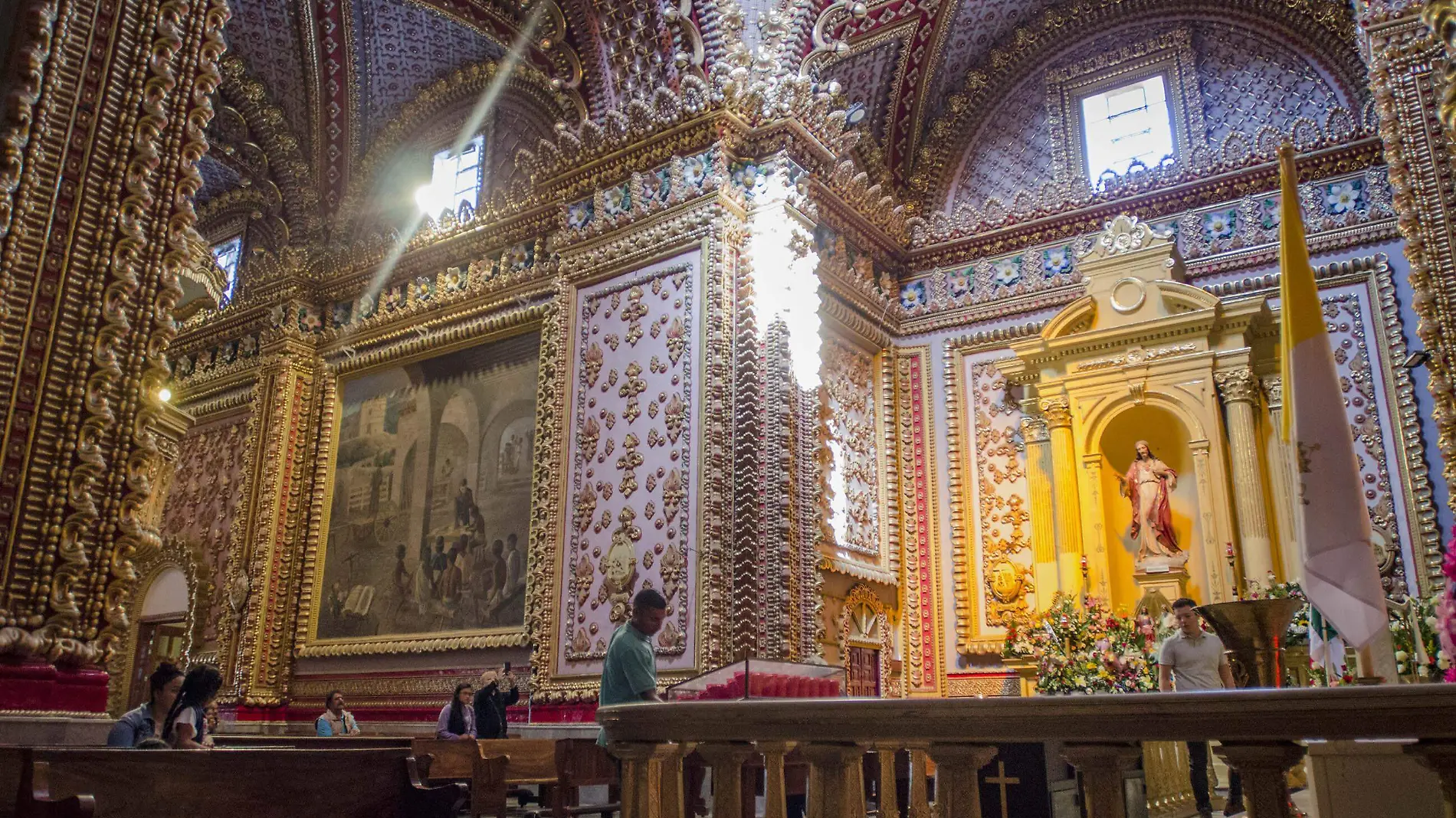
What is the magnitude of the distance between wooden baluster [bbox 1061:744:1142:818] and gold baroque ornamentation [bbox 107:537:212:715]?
13.2 metres

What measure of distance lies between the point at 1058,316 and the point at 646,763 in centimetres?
812

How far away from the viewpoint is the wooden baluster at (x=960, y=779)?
284 cm

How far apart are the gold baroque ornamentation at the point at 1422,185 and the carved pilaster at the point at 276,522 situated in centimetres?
1145

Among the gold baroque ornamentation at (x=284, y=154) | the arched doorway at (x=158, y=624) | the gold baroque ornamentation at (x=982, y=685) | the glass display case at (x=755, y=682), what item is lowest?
the glass display case at (x=755, y=682)

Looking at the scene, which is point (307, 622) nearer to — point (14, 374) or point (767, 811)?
point (14, 374)

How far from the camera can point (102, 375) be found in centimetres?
427

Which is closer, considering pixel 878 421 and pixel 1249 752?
pixel 1249 752

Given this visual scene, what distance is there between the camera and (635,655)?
539cm

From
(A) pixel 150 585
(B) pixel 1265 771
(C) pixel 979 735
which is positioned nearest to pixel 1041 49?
(C) pixel 979 735

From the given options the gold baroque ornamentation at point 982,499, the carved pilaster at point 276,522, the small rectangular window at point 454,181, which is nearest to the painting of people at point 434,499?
the carved pilaster at point 276,522

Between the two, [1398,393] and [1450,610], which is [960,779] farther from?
[1398,393]

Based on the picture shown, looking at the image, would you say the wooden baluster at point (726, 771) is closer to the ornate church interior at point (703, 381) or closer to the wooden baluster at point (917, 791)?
the ornate church interior at point (703, 381)

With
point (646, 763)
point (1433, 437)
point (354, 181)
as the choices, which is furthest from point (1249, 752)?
point (354, 181)

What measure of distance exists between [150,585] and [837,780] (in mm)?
14273
